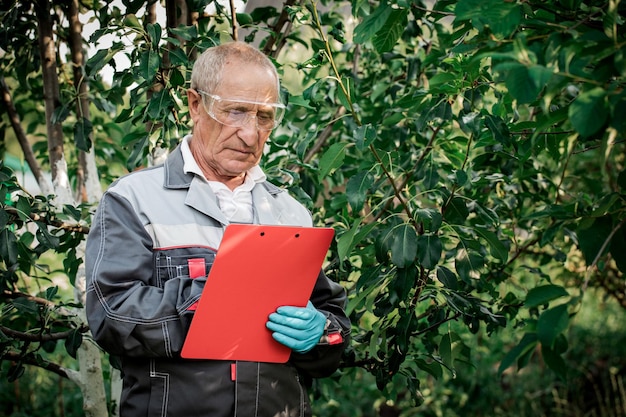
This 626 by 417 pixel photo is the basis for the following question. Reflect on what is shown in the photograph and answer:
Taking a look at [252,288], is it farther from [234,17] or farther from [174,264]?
[234,17]

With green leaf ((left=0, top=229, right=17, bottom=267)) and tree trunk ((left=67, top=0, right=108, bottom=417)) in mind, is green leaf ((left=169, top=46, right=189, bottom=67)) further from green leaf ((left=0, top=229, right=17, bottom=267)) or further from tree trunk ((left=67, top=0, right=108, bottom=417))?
green leaf ((left=0, top=229, right=17, bottom=267))

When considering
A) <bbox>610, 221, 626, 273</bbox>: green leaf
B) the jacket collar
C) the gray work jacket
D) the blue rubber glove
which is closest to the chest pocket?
the gray work jacket

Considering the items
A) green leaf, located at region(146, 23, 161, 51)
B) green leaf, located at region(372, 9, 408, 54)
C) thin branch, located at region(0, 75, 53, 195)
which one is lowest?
thin branch, located at region(0, 75, 53, 195)

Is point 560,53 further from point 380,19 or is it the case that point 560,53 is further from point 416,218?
point 416,218

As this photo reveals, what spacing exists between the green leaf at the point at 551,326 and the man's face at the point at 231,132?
111 cm

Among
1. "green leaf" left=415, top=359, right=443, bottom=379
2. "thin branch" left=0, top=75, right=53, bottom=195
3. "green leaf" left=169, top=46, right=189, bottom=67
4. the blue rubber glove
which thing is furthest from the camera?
"thin branch" left=0, top=75, right=53, bottom=195

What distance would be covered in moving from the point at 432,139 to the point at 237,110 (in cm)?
91

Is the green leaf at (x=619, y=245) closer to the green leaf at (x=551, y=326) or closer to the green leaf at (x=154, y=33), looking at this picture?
the green leaf at (x=551, y=326)

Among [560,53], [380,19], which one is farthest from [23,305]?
[560,53]

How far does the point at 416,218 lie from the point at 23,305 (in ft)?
4.59

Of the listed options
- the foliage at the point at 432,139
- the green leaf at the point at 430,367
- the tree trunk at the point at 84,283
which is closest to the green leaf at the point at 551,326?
the foliage at the point at 432,139

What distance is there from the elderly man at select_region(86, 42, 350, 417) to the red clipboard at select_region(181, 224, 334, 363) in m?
0.04

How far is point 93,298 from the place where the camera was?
1.84 metres

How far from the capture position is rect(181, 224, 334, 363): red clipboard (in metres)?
1.81
